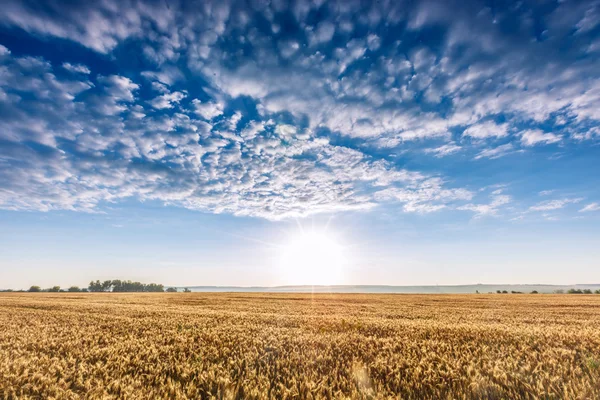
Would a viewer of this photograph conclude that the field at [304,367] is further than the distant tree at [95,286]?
No

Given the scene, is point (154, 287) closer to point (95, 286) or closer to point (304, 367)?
point (95, 286)

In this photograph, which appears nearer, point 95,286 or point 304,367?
point 304,367

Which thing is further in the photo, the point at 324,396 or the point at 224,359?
the point at 224,359

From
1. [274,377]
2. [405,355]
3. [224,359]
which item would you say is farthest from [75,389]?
[405,355]

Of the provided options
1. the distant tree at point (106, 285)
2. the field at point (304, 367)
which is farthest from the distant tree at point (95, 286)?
the field at point (304, 367)

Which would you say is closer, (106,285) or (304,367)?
(304,367)

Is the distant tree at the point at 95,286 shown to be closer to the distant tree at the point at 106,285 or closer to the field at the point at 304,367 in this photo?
the distant tree at the point at 106,285

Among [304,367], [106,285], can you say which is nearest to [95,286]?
[106,285]

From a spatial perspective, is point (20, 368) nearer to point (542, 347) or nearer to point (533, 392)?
point (533, 392)

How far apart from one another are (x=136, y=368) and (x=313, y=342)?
12.3 ft

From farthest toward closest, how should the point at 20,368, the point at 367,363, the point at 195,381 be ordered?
the point at 367,363
the point at 20,368
the point at 195,381

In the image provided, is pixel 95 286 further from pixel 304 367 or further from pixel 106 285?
pixel 304 367

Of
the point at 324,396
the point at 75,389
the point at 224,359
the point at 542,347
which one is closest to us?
the point at 324,396

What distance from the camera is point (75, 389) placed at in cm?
439
